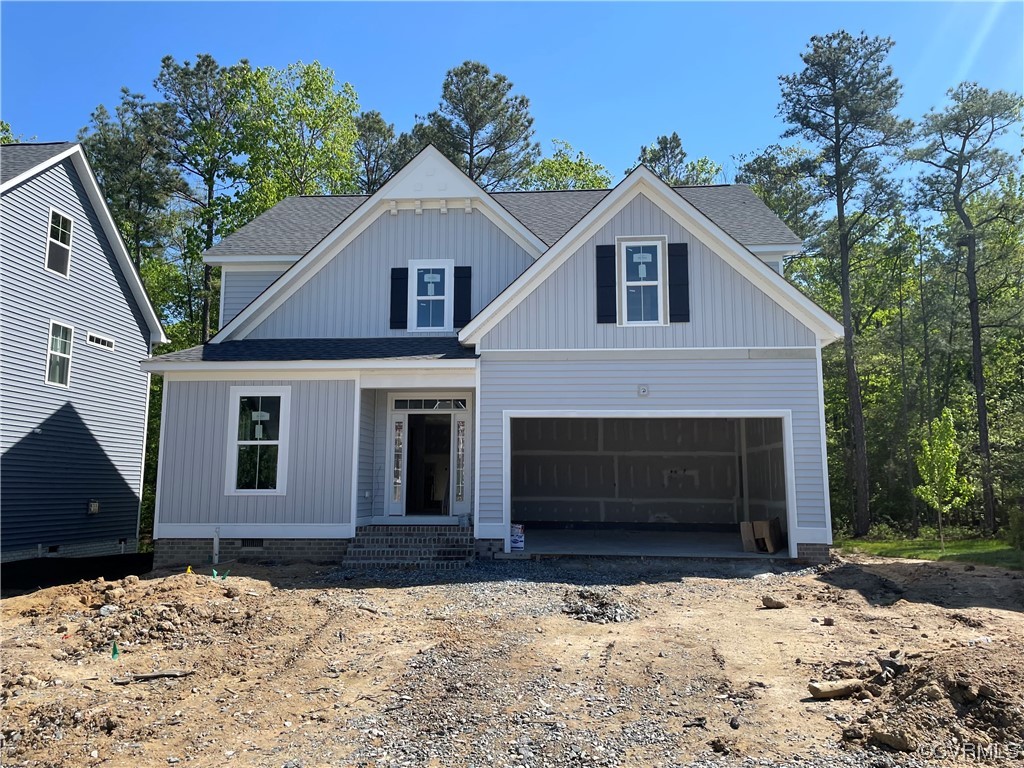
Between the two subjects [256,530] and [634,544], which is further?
[634,544]

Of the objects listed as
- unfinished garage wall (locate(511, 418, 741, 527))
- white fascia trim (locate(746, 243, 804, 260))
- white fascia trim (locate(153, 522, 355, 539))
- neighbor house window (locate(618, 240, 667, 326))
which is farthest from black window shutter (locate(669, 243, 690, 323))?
white fascia trim (locate(153, 522, 355, 539))

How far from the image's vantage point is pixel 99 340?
Result: 17.1 m

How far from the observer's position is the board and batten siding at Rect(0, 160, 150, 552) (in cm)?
1438

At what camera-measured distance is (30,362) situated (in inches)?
584

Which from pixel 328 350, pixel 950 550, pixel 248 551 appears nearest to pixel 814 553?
pixel 950 550

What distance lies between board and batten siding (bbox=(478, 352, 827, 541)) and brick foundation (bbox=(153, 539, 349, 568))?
269 centimetres

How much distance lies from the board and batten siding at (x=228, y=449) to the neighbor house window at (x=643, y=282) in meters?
5.12

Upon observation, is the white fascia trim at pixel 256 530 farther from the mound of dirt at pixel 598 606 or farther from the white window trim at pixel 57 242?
the white window trim at pixel 57 242

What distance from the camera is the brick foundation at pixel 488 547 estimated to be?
12.4 m

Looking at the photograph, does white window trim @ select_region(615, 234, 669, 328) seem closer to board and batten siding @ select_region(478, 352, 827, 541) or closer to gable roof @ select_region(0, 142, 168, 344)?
board and batten siding @ select_region(478, 352, 827, 541)

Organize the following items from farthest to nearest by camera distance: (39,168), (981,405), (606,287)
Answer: (981,405) < (39,168) < (606,287)

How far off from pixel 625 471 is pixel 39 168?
14683 mm

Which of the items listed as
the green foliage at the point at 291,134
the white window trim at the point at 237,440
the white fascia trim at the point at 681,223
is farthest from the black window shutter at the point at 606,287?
the green foliage at the point at 291,134

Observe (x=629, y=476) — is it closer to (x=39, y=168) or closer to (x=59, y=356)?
(x=59, y=356)
